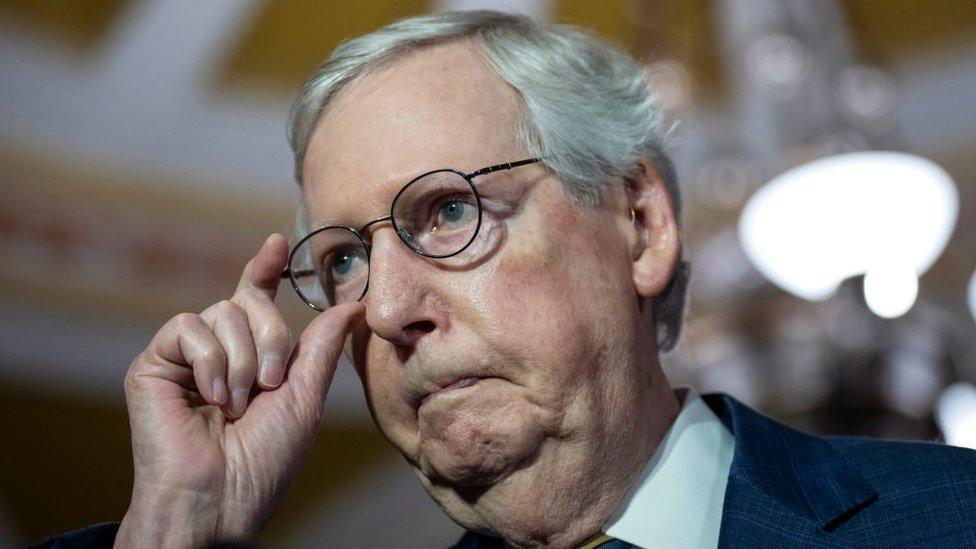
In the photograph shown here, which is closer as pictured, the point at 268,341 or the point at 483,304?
the point at 483,304

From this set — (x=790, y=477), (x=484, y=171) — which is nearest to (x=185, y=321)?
(x=484, y=171)

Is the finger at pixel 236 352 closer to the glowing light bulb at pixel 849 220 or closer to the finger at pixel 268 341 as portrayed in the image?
the finger at pixel 268 341

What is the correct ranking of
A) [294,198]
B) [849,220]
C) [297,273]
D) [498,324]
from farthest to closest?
[294,198] → [849,220] → [297,273] → [498,324]

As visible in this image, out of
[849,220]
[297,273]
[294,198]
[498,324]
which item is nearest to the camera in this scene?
[498,324]

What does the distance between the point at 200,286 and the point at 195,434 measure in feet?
12.5

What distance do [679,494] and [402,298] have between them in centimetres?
56

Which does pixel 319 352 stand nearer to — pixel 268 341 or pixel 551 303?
pixel 268 341

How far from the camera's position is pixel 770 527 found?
179 centimetres

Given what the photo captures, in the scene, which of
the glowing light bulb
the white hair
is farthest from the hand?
the glowing light bulb

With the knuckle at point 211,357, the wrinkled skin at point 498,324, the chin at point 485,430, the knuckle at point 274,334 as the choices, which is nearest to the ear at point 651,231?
the wrinkled skin at point 498,324

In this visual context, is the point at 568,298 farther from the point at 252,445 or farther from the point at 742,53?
the point at 742,53

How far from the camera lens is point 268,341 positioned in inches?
73.7

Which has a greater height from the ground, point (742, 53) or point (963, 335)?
point (742, 53)

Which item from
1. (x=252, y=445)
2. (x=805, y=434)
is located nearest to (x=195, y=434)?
(x=252, y=445)
